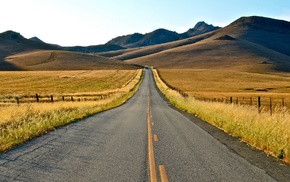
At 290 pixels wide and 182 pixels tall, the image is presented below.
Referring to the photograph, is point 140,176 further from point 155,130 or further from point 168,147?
point 155,130

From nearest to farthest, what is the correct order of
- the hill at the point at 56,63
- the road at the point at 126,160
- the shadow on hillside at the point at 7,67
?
the road at the point at 126,160, the shadow on hillside at the point at 7,67, the hill at the point at 56,63

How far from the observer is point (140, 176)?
24.7 ft

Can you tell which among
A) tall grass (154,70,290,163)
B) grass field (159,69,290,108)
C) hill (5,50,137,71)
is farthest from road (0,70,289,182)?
hill (5,50,137,71)

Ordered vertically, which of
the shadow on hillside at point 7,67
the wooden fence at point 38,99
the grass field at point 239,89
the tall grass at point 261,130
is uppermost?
the shadow on hillside at point 7,67

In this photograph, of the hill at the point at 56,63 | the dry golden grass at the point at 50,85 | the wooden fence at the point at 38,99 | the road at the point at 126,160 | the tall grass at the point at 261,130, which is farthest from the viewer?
the hill at the point at 56,63

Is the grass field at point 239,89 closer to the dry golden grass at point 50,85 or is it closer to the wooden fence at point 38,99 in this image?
the dry golden grass at point 50,85

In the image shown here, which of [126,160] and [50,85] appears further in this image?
[50,85]

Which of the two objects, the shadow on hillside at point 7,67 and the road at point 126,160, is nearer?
the road at point 126,160

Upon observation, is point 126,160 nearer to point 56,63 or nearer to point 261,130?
point 261,130

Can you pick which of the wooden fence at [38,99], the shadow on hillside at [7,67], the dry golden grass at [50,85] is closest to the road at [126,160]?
the wooden fence at [38,99]

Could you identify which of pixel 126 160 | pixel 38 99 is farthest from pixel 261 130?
pixel 38 99

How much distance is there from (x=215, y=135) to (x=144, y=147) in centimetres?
410

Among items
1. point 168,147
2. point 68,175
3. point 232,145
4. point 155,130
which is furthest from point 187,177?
point 155,130

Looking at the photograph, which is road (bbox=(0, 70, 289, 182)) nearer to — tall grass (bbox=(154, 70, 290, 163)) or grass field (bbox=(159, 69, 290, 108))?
tall grass (bbox=(154, 70, 290, 163))
